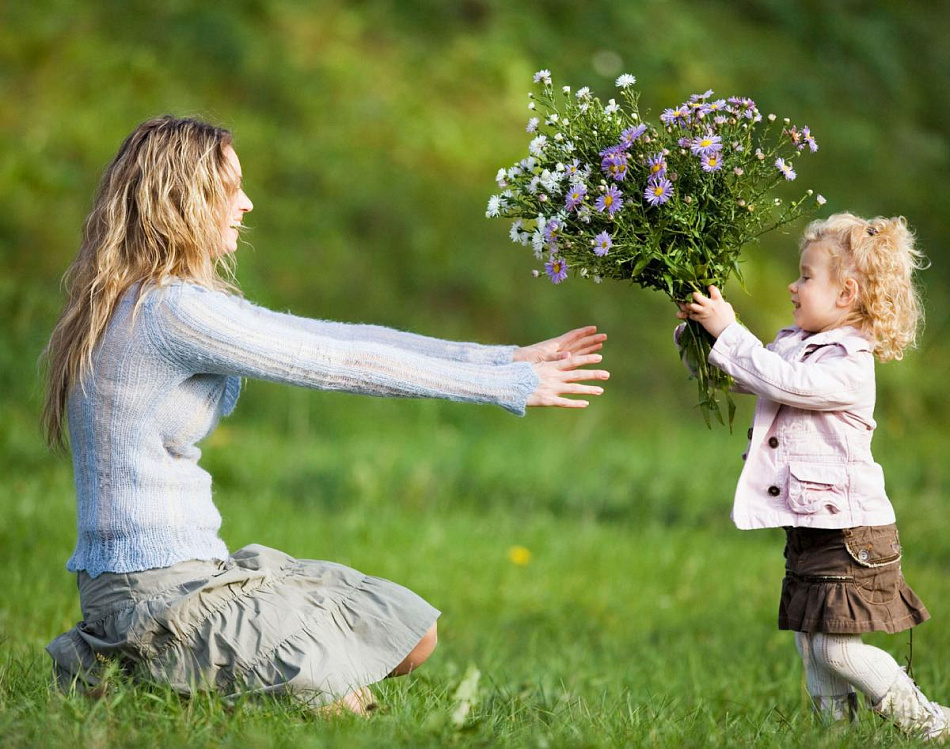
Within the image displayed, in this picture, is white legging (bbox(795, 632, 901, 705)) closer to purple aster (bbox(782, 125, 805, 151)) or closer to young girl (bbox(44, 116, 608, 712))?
young girl (bbox(44, 116, 608, 712))

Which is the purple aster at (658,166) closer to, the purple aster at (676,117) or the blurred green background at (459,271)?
the purple aster at (676,117)

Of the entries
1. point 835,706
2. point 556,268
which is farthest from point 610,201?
point 835,706

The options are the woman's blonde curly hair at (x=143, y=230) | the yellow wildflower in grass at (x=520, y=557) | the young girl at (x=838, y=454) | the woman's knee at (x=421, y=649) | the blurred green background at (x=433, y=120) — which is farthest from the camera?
the blurred green background at (x=433, y=120)

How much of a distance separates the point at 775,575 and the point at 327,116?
663 cm

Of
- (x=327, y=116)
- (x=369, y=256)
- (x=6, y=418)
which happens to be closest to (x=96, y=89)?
(x=327, y=116)

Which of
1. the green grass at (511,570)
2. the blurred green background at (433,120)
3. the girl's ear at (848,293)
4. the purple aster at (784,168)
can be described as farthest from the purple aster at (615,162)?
the blurred green background at (433,120)

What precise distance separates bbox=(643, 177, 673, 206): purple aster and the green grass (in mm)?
1410

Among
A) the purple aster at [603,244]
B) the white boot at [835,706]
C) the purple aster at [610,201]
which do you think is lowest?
the white boot at [835,706]

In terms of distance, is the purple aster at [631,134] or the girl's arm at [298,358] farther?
the purple aster at [631,134]

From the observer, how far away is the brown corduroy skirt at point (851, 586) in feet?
11.1

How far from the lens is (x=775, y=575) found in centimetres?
622

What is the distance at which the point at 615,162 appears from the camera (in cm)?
328

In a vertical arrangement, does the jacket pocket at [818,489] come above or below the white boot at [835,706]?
above

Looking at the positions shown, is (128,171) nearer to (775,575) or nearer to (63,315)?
(63,315)
